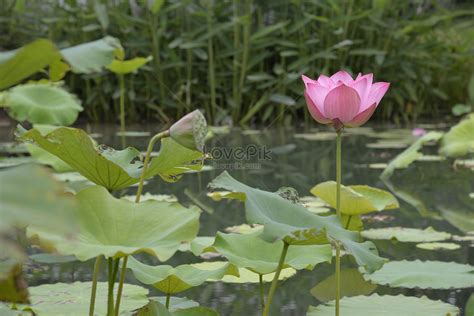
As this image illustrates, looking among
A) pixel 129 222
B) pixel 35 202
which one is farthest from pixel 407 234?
pixel 35 202

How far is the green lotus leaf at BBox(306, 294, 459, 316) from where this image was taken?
1.08 metres

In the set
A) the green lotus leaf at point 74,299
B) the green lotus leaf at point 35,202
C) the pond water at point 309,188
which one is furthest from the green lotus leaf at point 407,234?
the green lotus leaf at point 35,202

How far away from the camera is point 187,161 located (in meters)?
0.84

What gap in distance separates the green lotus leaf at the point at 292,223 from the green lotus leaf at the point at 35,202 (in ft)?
1.08

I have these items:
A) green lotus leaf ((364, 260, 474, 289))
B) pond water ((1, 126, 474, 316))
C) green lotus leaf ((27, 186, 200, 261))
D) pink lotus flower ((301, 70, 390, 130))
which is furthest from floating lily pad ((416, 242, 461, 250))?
green lotus leaf ((27, 186, 200, 261))

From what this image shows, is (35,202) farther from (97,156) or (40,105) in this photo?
(40,105)

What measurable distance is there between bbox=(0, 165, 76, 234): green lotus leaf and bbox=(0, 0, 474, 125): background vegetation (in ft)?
12.5

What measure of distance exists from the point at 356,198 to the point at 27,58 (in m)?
0.93

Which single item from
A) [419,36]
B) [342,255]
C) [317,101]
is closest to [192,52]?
[419,36]

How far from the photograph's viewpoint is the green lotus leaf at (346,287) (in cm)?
125

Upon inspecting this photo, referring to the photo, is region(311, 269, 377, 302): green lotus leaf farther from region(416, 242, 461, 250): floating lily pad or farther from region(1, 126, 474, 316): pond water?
region(416, 242, 461, 250): floating lily pad

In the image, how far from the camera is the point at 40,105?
→ 9.12ft

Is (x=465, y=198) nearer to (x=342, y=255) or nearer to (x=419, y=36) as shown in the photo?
(x=342, y=255)

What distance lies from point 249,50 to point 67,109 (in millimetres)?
1790
